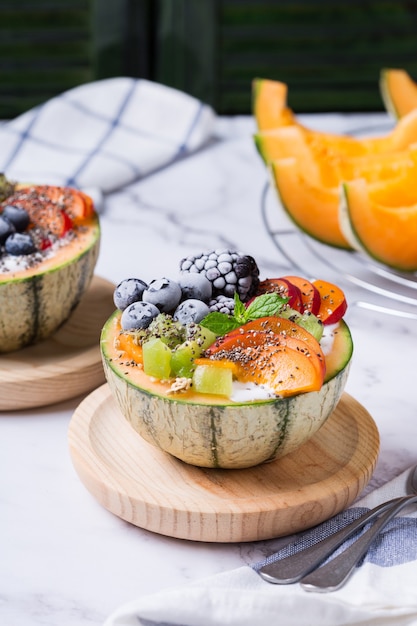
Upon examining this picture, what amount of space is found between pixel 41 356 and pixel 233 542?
1.86 feet

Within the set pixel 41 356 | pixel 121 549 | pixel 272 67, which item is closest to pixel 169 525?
pixel 121 549

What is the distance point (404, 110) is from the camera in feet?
8.08

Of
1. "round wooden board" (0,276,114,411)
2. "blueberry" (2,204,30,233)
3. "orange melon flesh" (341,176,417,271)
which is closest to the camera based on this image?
Result: "round wooden board" (0,276,114,411)

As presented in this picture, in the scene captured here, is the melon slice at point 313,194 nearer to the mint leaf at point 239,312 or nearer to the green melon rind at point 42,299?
the green melon rind at point 42,299

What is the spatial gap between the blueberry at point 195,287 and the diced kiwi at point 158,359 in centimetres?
15

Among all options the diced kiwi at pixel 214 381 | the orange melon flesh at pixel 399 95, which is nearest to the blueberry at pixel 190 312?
the diced kiwi at pixel 214 381

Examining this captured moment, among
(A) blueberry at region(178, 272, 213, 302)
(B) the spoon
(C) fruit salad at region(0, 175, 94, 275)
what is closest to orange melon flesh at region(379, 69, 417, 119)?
(C) fruit salad at region(0, 175, 94, 275)

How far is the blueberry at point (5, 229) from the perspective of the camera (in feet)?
5.47

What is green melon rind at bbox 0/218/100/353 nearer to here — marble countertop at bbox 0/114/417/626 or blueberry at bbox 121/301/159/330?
marble countertop at bbox 0/114/417/626

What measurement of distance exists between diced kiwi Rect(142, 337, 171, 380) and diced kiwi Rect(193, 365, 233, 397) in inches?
1.9

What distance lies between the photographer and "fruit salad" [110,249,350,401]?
4.16 feet

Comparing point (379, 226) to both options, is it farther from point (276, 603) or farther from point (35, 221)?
point (276, 603)

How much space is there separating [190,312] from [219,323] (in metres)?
0.05

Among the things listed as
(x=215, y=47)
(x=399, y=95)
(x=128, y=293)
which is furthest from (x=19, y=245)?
(x=215, y=47)
